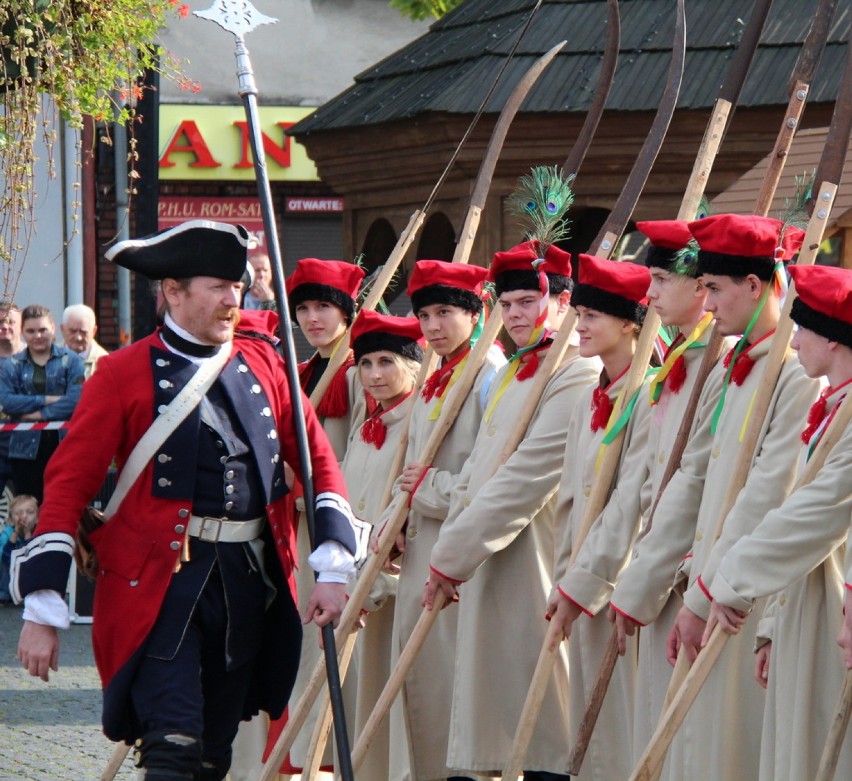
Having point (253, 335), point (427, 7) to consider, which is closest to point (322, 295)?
point (253, 335)

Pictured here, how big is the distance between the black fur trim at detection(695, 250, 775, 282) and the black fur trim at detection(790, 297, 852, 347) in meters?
0.42

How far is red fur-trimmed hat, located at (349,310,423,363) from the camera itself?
6.69m

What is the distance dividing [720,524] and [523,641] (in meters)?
1.33

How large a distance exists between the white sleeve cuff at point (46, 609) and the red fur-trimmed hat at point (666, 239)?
6.49 feet

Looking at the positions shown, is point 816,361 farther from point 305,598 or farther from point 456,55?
point 456,55

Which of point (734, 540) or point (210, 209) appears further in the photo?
point (210, 209)

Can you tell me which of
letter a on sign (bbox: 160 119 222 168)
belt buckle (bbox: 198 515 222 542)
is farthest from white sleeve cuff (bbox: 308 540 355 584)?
letter a on sign (bbox: 160 119 222 168)

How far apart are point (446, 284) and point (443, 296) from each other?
5 cm

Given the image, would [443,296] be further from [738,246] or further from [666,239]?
[738,246]

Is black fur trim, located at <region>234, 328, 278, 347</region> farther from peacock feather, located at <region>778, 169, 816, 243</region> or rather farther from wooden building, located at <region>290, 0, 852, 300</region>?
wooden building, located at <region>290, 0, 852, 300</region>

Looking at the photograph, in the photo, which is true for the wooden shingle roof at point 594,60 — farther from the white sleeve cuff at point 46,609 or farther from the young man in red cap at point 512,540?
the white sleeve cuff at point 46,609

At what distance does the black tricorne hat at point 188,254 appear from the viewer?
4695 millimetres

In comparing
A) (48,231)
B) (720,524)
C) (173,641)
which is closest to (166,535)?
(173,641)

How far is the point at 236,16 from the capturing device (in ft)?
15.6
